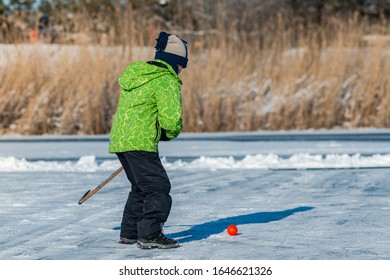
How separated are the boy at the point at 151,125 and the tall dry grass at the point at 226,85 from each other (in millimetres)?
11638

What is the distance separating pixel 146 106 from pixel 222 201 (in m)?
2.87

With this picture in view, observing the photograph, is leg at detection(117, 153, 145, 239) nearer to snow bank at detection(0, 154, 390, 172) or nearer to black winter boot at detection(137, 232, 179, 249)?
black winter boot at detection(137, 232, 179, 249)

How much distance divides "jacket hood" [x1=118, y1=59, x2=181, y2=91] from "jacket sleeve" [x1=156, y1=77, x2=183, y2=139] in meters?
0.09

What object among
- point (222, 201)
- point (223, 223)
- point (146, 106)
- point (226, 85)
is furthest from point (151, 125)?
point (226, 85)

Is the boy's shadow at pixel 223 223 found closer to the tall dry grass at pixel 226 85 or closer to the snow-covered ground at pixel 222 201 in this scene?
the snow-covered ground at pixel 222 201

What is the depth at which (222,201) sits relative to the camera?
9.15 meters

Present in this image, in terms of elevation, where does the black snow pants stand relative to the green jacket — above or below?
below

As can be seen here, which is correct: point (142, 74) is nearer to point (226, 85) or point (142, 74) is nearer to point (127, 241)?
point (127, 241)

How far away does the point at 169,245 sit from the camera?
654 centimetres

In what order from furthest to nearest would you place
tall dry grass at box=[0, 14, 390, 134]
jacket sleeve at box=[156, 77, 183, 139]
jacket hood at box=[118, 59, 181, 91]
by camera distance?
tall dry grass at box=[0, 14, 390, 134]
jacket hood at box=[118, 59, 181, 91]
jacket sleeve at box=[156, 77, 183, 139]

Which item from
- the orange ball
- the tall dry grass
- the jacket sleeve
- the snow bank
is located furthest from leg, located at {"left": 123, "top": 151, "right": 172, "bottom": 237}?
the tall dry grass

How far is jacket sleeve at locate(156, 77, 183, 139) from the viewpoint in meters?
6.34

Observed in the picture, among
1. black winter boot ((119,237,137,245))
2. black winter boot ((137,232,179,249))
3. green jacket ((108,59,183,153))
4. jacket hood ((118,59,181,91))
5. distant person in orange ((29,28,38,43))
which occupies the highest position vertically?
jacket hood ((118,59,181,91))

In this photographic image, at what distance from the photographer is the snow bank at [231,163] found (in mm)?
12219
